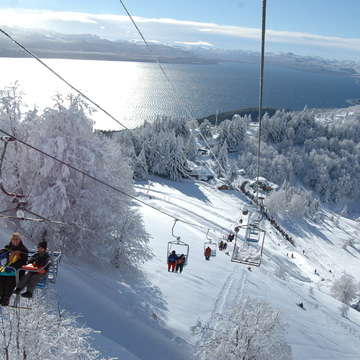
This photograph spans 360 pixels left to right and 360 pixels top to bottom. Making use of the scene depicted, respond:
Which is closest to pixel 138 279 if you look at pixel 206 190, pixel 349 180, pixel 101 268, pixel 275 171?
pixel 101 268

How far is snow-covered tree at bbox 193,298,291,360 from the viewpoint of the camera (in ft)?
58.2

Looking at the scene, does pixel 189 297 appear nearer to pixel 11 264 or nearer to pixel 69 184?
pixel 69 184

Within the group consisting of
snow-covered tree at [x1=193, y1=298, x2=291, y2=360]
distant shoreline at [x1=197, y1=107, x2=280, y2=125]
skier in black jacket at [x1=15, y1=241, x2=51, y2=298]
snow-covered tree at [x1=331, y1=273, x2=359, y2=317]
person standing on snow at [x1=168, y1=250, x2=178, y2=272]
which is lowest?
snow-covered tree at [x1=331, y1=273, x2=359, y2=317]

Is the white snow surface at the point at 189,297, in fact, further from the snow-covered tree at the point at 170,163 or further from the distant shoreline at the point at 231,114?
the distant shoreline at the point at 231,114

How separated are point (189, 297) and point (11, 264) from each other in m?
18.1

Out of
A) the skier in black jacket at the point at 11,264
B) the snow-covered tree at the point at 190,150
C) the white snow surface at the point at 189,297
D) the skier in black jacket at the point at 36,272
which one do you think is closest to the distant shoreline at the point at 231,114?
the snow-covered tree at the point at 190,150

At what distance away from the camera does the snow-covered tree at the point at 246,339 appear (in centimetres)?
1775

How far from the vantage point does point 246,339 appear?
18.2m

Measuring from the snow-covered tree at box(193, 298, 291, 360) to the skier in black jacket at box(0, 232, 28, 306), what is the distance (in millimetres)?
12166

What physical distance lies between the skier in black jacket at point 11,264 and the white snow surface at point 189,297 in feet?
30.4

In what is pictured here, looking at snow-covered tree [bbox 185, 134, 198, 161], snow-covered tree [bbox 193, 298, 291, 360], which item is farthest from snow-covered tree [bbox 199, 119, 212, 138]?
snow-covered tree [bbox 193, 298, 291, 360]

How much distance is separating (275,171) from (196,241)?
2928 inches

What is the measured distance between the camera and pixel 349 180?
113875 mm

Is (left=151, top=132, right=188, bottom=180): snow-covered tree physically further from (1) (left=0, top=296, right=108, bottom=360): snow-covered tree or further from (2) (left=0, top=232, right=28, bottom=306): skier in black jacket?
(2) (left=0, top=232, right=28, bottom=306): skier in black jacket
